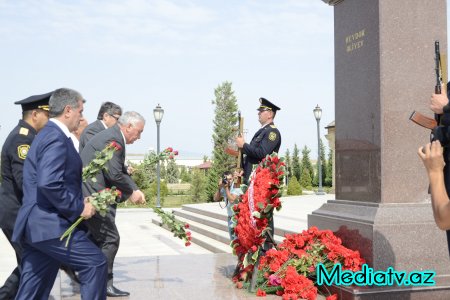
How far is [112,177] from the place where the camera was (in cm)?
556

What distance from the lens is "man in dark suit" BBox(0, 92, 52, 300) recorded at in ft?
16.0

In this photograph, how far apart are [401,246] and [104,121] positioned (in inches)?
153

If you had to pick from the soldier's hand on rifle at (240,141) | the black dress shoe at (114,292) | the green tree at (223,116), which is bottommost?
the black dress shoe at (114,292)

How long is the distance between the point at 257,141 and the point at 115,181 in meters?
1.76

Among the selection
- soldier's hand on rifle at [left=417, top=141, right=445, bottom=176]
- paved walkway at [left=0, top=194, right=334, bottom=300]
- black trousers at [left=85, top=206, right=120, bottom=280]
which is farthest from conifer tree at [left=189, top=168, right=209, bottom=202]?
soldier's hand on rifle at [left=417, top=141, right=445, bottom=176]

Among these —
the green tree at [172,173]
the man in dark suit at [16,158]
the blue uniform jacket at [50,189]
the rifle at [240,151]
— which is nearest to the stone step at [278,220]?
the rifle at [240,151]

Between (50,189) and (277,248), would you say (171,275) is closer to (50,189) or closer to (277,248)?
(277,248)

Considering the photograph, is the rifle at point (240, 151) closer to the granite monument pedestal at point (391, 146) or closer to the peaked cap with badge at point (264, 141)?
the peaked cap with badge at point (264, 141)

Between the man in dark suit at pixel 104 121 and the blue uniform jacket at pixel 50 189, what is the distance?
9.17ft

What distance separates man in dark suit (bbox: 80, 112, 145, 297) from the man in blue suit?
65.8 inches

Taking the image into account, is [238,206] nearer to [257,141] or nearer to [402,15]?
Result: [257,141]

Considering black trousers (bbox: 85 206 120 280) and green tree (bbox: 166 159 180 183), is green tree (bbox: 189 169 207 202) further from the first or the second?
green tree (bbox: 166 159 180 183)

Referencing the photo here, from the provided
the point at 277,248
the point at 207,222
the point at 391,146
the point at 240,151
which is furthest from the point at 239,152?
the point at 207,222

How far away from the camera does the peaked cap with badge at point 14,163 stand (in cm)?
488
